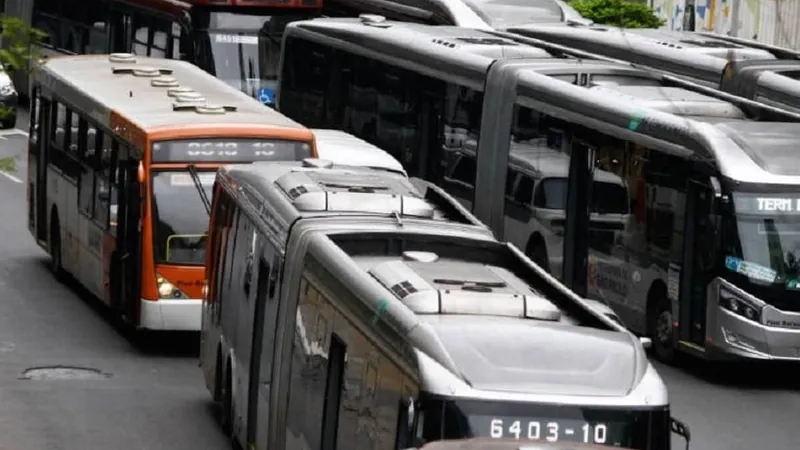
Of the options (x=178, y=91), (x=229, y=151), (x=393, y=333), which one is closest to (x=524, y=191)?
(x=178, y=91)

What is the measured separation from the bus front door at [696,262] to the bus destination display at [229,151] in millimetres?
3701

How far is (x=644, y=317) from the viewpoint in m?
20.8

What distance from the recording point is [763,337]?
62.5ft

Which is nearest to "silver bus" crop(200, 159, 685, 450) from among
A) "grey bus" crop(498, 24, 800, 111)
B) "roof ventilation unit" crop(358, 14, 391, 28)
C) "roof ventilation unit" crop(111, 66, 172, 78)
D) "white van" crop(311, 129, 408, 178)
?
"white van" crop(311, 129, 408, 178)

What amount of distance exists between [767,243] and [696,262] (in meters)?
0.78

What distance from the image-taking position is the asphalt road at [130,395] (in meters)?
16.7

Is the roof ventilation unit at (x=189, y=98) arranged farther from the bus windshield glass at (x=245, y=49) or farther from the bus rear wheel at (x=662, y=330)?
the bus windshield glass at (x=245, y=49)

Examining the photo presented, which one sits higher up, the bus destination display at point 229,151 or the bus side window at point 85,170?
the bus destination display at point 229,151

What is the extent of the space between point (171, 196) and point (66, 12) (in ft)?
65.1

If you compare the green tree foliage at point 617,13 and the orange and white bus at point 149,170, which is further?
the green tree foliage at point 617,13

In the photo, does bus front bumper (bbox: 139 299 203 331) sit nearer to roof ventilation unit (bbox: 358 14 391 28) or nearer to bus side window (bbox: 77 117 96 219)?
bus side window (bbox: 77 117 96 219)

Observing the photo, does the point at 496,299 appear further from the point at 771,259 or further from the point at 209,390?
the point at 771,259

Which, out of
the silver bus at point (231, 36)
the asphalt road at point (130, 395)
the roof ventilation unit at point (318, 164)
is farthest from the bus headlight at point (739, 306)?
the silver bus at point (231, 36)

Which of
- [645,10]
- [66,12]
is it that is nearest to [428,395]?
[66,12]
